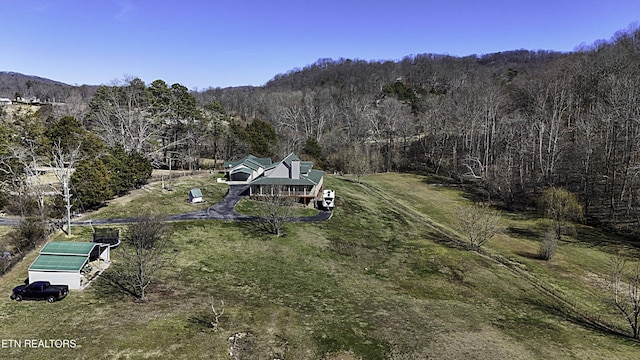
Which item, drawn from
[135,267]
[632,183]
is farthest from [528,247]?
[135,267]

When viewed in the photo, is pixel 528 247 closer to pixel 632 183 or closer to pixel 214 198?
pixel 632 183

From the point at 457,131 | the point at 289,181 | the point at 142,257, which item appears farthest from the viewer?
the point at 457,131

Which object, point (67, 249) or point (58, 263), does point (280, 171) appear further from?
point (58, 263)

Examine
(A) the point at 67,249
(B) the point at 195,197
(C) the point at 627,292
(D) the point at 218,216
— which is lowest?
(C) the point at 627,292

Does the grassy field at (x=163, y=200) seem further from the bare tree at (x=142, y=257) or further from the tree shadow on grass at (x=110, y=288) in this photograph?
the tree shadow on grass at (x=110, y=288)

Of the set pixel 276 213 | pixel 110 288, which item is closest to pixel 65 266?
pixel 110 288

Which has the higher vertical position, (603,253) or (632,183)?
(632,183)
